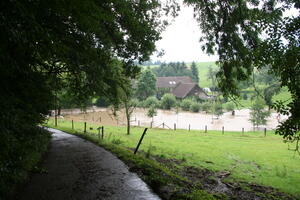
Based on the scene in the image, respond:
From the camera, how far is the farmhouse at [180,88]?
7038cm

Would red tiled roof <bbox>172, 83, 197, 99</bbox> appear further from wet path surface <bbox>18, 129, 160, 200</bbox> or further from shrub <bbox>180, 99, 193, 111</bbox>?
wet path surface <bbox>18, 129, 160, 200</bbox>

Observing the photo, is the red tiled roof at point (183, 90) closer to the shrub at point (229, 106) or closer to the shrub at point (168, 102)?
the shrub at point (168, 102)

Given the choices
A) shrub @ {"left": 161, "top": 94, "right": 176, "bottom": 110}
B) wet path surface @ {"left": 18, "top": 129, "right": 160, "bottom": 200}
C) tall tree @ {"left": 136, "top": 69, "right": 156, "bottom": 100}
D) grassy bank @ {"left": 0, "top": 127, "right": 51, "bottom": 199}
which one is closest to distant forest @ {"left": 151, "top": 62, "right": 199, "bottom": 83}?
tall tree @ {"left": 136, "top": 69, "right": 156, "bottom": 100}

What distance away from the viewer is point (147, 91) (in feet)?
205

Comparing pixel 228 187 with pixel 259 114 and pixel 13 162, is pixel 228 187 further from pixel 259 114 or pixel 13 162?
pixel 259 114

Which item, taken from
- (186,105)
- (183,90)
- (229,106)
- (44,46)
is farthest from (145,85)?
(44,46)

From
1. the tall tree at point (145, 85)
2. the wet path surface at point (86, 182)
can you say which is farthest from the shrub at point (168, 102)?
the wet path surface at point (86, 182)

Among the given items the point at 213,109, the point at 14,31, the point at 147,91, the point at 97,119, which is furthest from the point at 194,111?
the point at 14,31

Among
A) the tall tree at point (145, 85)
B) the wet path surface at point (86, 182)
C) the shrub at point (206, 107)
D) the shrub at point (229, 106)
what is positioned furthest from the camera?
the tall tree at point (145, 85)

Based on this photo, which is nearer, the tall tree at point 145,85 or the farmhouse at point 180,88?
the tall tree at point 145,85

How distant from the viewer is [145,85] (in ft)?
201

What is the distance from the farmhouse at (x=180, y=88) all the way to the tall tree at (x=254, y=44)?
6235 centimetres

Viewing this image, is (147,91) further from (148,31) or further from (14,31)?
(14,31)

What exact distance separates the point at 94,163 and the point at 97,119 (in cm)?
3312
